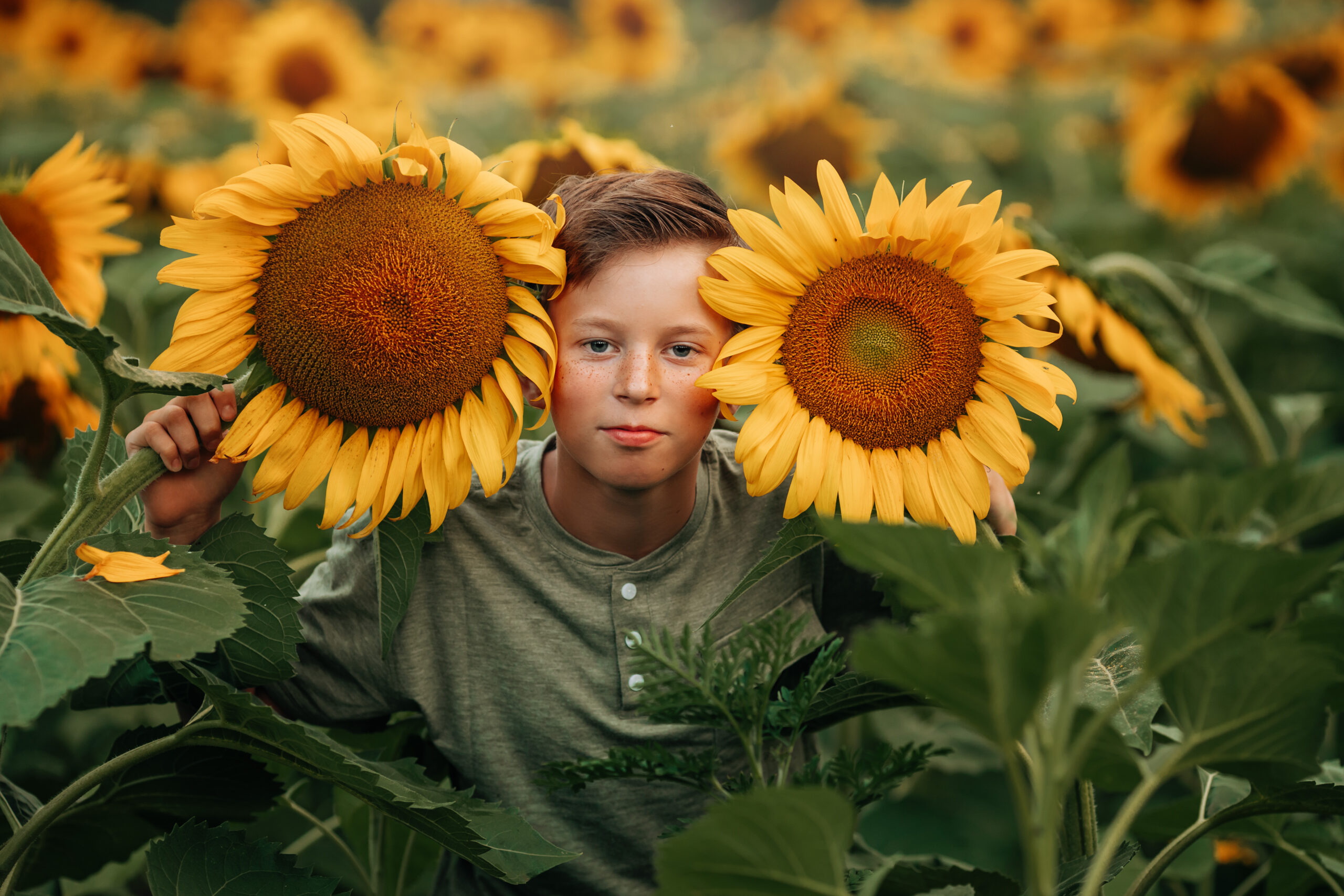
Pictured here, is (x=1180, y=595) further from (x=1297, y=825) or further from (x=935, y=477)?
(x=1297, y=825)

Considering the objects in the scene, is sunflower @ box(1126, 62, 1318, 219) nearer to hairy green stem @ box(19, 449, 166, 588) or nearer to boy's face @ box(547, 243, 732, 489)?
boy's face @ box(547, 243, 732, 489)

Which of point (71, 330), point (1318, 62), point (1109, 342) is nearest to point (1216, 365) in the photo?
point (1109, 342)

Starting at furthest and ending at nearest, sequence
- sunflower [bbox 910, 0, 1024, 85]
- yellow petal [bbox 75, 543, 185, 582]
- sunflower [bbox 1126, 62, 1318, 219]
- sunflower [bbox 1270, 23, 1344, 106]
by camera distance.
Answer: sunflower [bbox 910, 0, 1024, 85] < sunflower [bbox 1270, 23, 1344, 106] < sunflower [bbox 1126, 62, 1318, 219] < yellow petal [bbox 75, 543, 185, 582]

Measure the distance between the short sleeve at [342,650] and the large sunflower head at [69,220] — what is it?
508 millimetres

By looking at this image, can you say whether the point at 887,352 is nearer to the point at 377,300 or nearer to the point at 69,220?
the point at 377,300

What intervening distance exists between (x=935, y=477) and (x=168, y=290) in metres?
1.04

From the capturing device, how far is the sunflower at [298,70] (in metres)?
3.00

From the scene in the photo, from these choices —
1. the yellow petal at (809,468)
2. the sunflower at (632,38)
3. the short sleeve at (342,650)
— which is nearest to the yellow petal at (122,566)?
the short sleeve at (342,650)

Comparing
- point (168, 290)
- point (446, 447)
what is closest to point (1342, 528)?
point (446, 447)

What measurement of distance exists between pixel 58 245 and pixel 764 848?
113 centimetres

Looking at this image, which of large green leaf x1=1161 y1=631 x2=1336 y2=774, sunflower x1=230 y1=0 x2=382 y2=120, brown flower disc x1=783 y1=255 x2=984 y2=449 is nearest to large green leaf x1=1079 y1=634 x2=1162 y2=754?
large green leaf x1=1161 y1=631 x2=1336 y2=774

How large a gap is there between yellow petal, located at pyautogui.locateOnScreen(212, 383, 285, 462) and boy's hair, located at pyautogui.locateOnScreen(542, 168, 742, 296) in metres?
0.24

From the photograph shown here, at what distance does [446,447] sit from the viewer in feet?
2.68

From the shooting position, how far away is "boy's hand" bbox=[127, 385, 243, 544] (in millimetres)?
823
